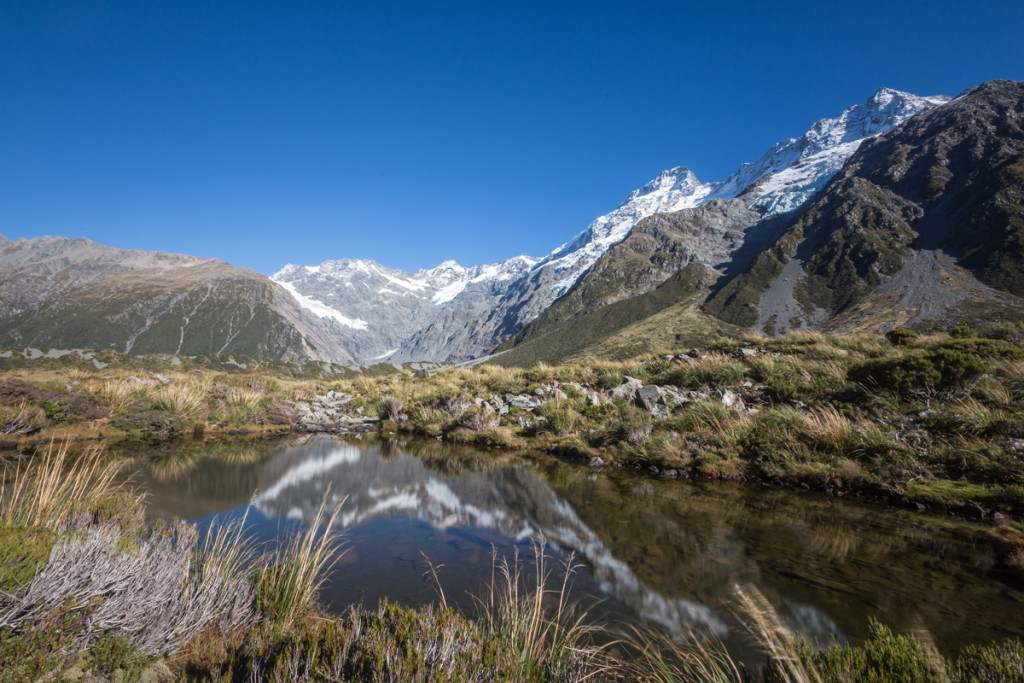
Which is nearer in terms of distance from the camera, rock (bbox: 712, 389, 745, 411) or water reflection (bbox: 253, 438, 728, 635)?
water reflection (bbox: 253, 438, 728, 635)

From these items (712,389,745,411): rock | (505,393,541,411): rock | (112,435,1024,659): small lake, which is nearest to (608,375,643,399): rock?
(712,389,745,411): rock

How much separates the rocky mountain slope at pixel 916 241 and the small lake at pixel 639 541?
118854mm

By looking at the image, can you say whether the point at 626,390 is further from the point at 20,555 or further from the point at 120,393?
the point at 120,393

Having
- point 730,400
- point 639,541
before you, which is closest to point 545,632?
point 639,541

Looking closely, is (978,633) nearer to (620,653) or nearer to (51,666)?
(620,653)

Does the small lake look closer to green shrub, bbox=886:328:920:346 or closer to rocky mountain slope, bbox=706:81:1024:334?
green shrub, bbox=886:328:920:346

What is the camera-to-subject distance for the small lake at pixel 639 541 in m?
4.25

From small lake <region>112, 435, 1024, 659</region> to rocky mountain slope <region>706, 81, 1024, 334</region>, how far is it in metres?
119

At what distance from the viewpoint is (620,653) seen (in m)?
3.65

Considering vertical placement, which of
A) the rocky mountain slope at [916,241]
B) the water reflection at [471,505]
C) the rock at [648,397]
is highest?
the rocky mountain slope at [916,241]

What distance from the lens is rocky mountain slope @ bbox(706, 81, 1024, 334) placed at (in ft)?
346

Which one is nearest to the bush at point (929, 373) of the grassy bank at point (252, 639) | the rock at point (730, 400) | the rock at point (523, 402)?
the rock at point (730, 400)

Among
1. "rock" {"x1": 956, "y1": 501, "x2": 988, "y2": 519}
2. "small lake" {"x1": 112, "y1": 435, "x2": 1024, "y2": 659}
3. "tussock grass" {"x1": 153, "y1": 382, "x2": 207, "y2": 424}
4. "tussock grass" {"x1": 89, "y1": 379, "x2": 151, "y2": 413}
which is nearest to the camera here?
"small lake" {"x1": 112, "y1": 435, "x2": 1024, "y2": 659}

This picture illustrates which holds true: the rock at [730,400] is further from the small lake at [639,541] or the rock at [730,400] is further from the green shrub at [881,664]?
the green shrub at [881,664]
